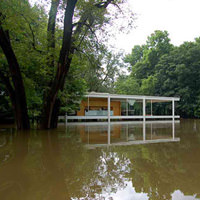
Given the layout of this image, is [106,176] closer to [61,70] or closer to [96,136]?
[96,136]

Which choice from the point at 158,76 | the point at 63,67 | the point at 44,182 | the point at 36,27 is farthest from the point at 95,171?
the point at 158,76

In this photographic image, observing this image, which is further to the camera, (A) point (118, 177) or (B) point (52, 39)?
(B) point (52, 39)

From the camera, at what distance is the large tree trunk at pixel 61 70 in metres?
9.08

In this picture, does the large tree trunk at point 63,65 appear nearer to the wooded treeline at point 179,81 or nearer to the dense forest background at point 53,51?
the dense forest background at point 53,51

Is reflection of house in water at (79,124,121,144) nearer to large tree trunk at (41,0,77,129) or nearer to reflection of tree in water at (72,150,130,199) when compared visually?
large tree trunk at (41,0,77,129)

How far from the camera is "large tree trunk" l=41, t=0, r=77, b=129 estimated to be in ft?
29.8

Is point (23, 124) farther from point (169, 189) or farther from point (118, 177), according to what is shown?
point (169, 189)

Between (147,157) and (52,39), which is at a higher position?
(52,39)

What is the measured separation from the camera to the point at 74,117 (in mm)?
18594

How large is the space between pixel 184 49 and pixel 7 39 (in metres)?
24.8

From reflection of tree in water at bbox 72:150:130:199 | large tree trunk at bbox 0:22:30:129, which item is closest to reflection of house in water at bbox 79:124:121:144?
reflection of tree in water at bbox 72:150:130:199

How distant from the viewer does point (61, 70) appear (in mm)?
10016

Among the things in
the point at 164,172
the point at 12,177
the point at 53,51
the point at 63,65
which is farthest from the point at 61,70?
the point at 164,172

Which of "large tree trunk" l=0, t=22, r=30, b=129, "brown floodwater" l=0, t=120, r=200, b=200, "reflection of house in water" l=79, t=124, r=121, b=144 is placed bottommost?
"reflection of house in water" l=79, t=124, r=121, b=144
